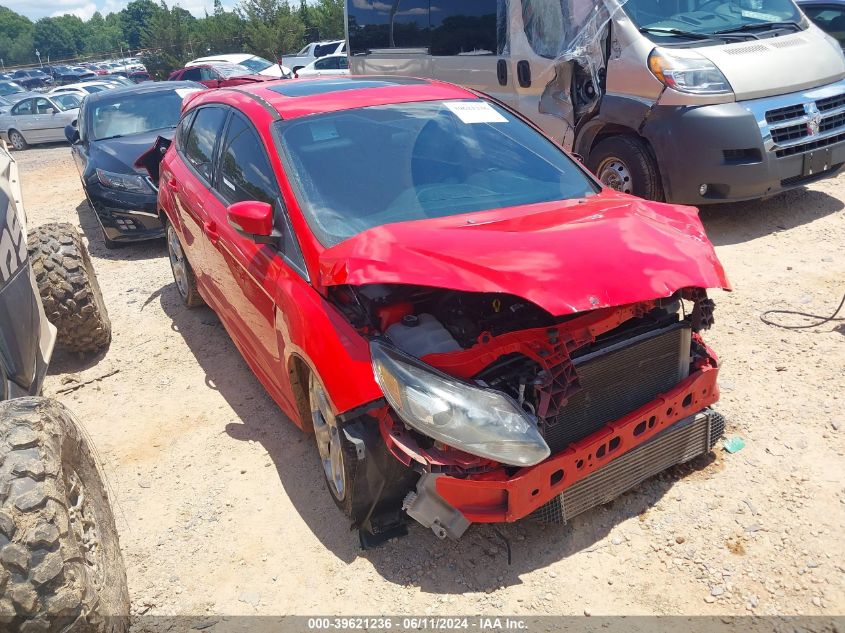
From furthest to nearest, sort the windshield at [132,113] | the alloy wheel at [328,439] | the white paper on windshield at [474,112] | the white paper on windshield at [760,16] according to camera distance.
Result: the windshield at [132,113], the white paper on windshield at [760,16], the white paper on windshield at [474,112], the alloy wheel at [328,439]

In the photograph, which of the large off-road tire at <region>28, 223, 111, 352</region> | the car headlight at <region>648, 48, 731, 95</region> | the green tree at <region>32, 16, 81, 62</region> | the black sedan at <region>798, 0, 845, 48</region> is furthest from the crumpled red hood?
the green tree at <region>32, 16, 81, 62</region>

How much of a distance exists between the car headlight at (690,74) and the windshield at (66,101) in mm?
18428

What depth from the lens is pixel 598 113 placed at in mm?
6078

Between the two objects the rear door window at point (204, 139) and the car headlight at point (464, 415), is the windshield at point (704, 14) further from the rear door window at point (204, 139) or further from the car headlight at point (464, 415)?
the car headlight at point (464, 415)

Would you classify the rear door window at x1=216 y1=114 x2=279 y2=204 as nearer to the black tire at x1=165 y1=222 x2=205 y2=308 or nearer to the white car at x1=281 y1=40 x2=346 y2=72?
the black tire at x1=165 y1=222 x2=205 y2=308

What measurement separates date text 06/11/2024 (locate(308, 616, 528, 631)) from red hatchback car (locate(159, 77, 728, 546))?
1.04 ft

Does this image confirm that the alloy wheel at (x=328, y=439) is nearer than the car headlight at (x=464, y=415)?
No

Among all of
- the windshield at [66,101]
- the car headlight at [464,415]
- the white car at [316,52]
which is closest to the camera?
the car headlight at [464,415]

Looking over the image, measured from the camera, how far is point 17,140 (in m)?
19.3

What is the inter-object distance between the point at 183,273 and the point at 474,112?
2.81m

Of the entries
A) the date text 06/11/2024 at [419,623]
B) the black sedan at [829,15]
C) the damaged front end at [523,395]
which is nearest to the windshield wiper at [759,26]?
the black sedan at [829,15]

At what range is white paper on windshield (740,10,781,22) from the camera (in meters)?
6.19

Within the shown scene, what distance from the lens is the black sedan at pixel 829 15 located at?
28.3 feet

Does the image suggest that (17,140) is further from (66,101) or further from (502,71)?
(502,71)
